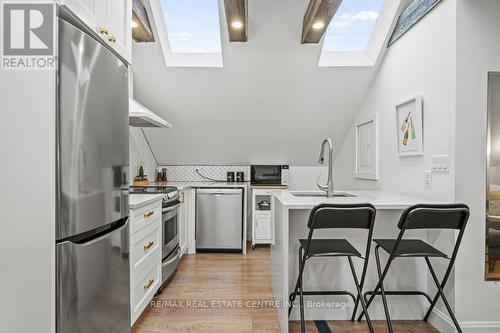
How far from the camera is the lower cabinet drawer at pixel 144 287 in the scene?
2.12m

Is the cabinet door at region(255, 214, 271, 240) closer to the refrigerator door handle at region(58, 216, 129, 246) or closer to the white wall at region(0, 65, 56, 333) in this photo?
the refrigerator door handle at region(58, 216, 129, 246)

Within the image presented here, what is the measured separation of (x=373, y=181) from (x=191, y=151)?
2.62 metres

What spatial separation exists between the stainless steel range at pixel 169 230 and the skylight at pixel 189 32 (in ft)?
5.16

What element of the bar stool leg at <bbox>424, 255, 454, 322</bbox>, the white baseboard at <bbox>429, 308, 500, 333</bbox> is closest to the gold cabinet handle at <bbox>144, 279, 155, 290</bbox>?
the bar stool leg at <bbox>424, 255, 454, 322</bbox>

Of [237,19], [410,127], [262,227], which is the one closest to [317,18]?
[237,19]

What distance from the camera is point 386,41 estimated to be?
3293mm

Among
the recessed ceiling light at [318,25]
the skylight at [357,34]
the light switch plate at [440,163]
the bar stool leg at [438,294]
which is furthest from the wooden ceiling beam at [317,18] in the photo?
the bar stool leg at [438,294]

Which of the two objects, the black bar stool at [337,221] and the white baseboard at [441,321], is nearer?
the black bar stool at [337,221]

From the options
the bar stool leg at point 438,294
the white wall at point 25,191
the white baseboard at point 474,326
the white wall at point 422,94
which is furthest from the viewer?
the white wall at point 422,94

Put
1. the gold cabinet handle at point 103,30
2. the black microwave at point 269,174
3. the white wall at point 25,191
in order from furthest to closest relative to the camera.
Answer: the black microwave at point 269,174, the gold cabinet handle at point 103,30, the white wall at point 25,191

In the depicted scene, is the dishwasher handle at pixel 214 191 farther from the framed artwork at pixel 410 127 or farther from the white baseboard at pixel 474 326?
the white baseboard at pixel 474 326

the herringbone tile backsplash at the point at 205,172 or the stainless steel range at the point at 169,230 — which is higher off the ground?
the herringbone tile backsplash at the point at 205,172

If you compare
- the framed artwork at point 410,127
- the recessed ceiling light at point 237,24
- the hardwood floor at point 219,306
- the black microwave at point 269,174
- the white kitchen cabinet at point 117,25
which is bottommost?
the hardwood floor at point 219,306

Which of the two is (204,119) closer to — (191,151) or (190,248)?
(191,151)
